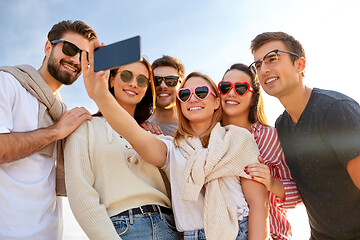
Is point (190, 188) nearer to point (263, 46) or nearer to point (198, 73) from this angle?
point (198, 73)

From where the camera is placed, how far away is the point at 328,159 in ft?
11.6

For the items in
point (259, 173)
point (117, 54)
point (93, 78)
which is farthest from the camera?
point (259, 173)

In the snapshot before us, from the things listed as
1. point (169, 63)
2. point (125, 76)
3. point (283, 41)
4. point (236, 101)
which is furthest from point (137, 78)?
point (169, 63)

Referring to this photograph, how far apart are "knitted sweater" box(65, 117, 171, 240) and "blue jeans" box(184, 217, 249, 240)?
445 mm

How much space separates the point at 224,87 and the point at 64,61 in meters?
2.38

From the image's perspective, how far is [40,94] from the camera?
3.91 metres

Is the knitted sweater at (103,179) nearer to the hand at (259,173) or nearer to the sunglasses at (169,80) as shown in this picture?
the hand at (259,173)

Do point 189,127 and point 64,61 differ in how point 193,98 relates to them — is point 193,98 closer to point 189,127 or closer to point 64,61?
point 189,127

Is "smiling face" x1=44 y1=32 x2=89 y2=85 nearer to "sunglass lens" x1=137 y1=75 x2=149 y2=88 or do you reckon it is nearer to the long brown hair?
"sunglass lens" x1=137 y1=75 x2=149 y2=88

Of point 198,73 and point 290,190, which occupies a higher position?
point 198,73

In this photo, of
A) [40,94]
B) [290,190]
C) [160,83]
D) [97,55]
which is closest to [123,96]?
[40,94]

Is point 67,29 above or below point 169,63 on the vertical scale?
above

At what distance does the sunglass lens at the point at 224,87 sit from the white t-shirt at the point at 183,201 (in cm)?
123

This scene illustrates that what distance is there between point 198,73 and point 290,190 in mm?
1963
